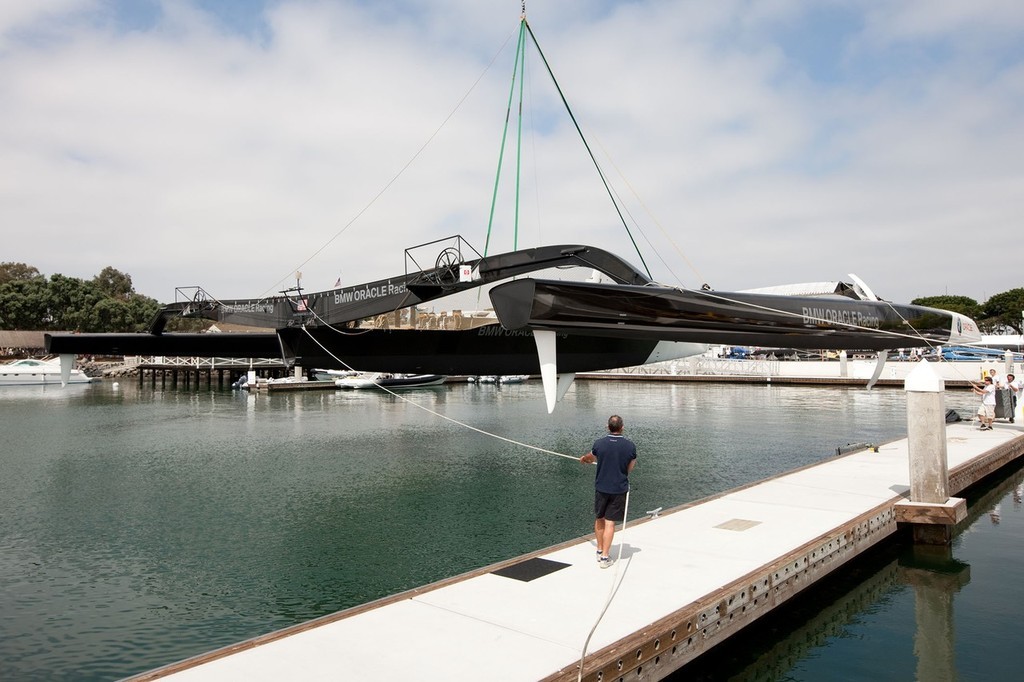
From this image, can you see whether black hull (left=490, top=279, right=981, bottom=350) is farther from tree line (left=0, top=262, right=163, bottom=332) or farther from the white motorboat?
tree line (left=0, top=262, right=163, bottom=332)

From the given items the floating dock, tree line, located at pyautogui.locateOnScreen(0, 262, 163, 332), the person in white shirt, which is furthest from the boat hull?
tree line, located at pyautogui.locateOnScreen(0, 262, 163, 332)

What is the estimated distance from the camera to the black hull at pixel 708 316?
35.6ft

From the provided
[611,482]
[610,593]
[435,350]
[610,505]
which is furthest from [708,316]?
[435,350]

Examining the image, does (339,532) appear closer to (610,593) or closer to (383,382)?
(610,593)

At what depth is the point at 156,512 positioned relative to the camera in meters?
14.1

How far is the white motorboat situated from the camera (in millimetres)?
66875

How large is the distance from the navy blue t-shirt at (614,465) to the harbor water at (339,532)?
6.87ft

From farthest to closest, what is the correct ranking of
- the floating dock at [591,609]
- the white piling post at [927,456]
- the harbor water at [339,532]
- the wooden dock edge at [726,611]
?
the white piling post at [927,456], the harbor water at [339,532], the wooden dock edge at [726,611], the floating dock at [591,609]

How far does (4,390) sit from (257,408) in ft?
121

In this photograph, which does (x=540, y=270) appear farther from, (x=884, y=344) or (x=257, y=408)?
(x=257, y=408)

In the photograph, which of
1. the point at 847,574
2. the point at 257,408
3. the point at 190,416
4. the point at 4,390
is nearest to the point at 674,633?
the point at 847,574

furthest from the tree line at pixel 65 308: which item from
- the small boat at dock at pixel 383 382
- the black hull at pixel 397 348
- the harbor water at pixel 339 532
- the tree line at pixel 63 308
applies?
the black hull at pixel 397 348

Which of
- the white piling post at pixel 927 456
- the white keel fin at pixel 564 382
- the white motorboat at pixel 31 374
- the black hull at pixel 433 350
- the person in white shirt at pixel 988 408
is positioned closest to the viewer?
the white piling post at pixel 927 456

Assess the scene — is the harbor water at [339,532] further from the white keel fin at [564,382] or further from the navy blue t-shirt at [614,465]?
the white keel fin at [564,382]
